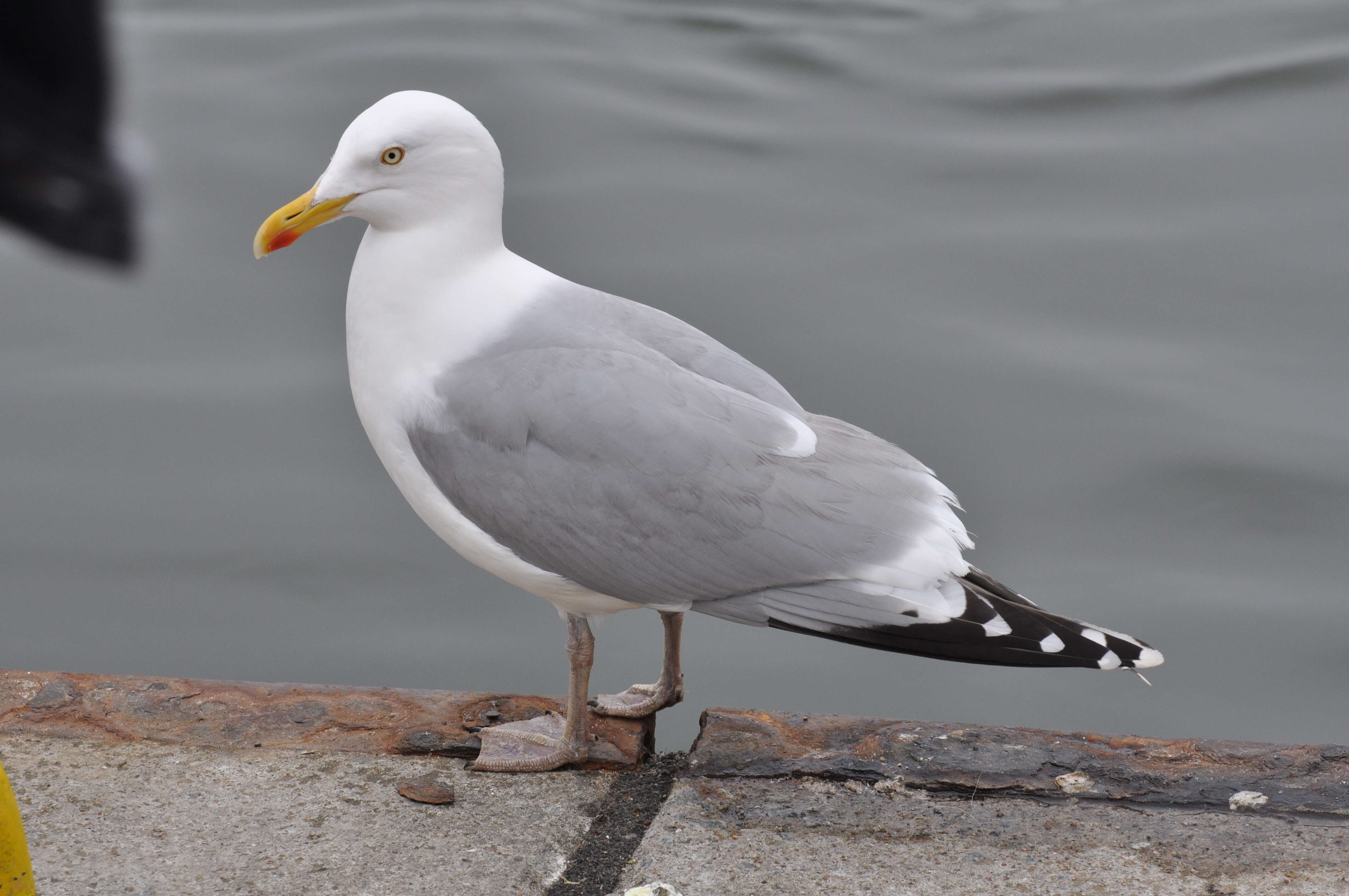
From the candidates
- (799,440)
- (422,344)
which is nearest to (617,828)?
(799,440)

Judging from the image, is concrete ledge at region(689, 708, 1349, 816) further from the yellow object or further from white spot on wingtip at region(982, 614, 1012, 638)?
the yellow object

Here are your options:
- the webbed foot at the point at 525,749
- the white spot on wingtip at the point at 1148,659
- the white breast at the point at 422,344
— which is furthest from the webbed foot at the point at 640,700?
the white spot on wingtip at the point at 1148,659

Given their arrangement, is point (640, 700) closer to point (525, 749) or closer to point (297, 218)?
point (525, 749)

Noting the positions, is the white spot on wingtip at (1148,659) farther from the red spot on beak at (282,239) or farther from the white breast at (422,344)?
the red spot on beak at (282,239)

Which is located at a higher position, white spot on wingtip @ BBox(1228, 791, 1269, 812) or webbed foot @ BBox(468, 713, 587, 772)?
white spot on wingtip @ BBox(1228, 791, 1269, 812)

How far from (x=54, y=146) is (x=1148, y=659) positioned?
4.69 metres

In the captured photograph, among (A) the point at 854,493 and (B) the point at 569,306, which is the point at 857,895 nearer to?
(A) the point at 854,493

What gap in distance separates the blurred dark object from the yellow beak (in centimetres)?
324

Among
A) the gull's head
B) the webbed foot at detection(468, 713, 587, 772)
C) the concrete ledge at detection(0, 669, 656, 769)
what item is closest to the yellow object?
the concrete ledge at detection(0, 669, 656, 769)

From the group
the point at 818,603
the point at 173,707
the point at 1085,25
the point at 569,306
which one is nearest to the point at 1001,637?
the point at 818,603

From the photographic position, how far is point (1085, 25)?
6699 millimetres

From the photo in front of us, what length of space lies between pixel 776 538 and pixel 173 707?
3.76 feet

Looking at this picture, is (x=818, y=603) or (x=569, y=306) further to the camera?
(x=569, y=306)

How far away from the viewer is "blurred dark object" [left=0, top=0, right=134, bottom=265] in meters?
5.23
